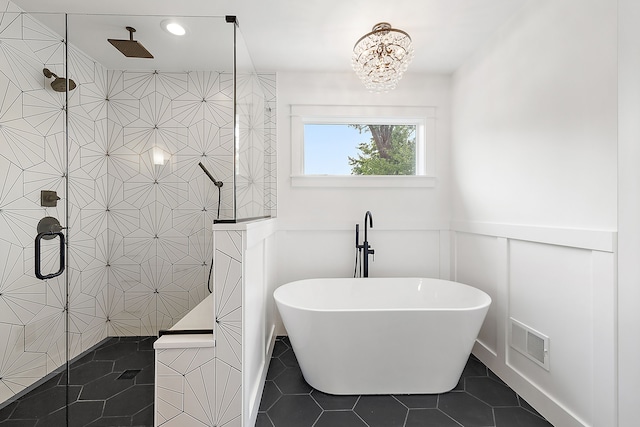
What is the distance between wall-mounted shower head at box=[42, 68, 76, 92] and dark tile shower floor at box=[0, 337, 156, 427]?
1.35 meters

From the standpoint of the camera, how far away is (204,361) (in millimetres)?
1320

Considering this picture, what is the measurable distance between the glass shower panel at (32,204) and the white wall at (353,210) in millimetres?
1460

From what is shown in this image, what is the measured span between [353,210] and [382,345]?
1.22 meters

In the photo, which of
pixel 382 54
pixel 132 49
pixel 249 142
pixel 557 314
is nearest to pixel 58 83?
pixel 132 49

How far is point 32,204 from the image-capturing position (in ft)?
5.00

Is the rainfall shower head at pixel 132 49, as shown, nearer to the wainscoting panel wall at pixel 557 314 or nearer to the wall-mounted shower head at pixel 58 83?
the wall-mounted shower head at pixel 58 83

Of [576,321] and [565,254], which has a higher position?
[565,254]

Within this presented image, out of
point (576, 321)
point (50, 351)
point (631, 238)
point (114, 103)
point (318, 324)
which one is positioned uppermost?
point (114, 103)

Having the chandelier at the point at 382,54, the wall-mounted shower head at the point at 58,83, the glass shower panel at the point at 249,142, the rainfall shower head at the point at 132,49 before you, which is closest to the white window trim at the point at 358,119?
the glass shower panel at the point at 249,142

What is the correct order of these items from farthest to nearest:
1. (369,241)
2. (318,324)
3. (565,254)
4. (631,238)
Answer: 1. (369,241)
2. (318,324)
3. (565,254)
4. (631,238)

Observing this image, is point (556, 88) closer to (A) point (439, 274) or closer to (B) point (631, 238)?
(B) point (631, 238)

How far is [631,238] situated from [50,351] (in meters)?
2.79

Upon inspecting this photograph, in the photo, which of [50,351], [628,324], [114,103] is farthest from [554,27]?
[50,351]

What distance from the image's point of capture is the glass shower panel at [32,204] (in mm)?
1506
